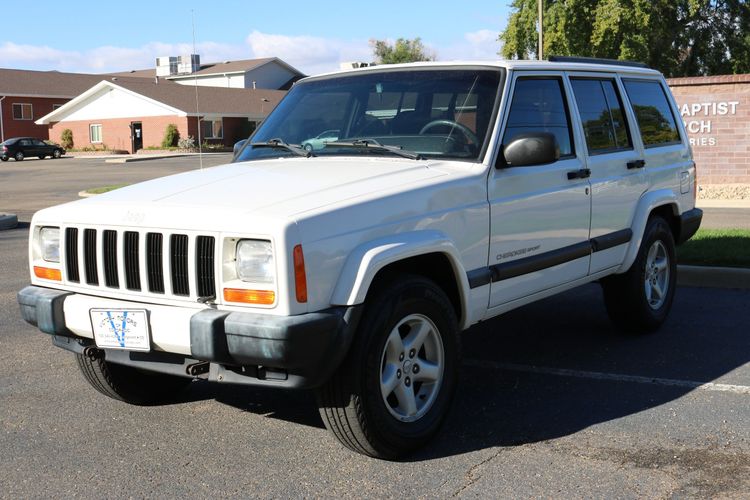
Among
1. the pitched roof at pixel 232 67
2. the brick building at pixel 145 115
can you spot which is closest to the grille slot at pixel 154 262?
the brick building at pixel 145 115

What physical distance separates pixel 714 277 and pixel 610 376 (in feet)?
11.1

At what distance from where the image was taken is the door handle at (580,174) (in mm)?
5676

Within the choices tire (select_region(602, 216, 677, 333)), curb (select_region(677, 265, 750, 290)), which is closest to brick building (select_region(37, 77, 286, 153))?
curb (select_region(677, 265, 750, 290))

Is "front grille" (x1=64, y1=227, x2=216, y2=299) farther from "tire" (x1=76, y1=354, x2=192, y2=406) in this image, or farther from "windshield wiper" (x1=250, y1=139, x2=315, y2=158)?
"windshield wiper" (x1=250, y1=139, x2=315, y2=158)

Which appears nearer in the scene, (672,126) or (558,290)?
(558,290)

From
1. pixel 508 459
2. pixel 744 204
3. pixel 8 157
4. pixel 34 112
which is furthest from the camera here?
pixel 34 112

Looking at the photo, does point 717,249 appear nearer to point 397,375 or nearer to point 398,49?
point 397,375

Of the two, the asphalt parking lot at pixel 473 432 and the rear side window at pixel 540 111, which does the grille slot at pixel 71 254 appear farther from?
the rear side window at pixel 540 111

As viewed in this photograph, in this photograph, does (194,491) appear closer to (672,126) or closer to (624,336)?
(624,336)

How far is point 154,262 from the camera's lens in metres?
4.22

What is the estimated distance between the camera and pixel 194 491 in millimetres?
4020

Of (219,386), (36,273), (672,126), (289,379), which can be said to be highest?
(672,126)

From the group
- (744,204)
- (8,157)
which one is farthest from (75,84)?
(744,204)

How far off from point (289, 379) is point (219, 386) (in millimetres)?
1866
